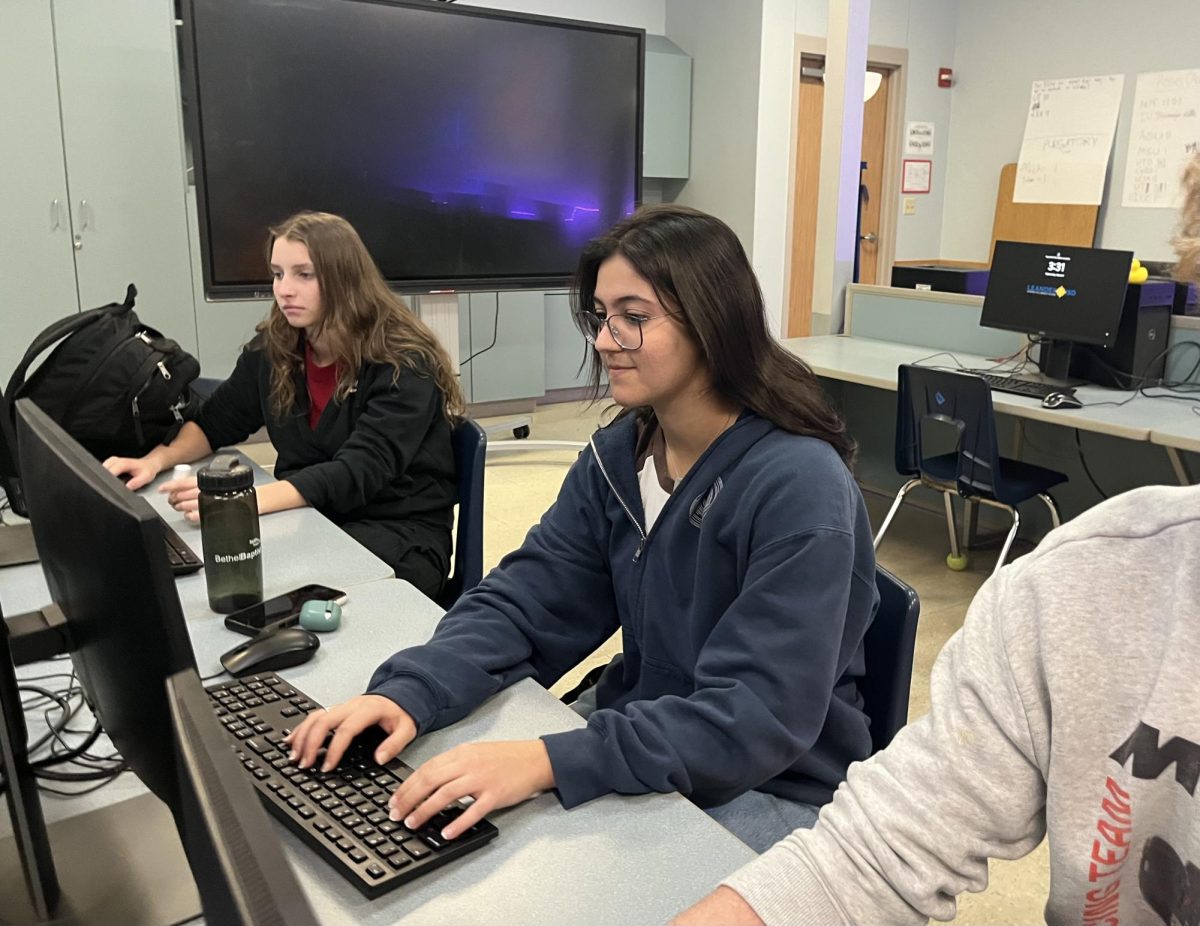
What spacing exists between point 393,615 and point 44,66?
3626mm

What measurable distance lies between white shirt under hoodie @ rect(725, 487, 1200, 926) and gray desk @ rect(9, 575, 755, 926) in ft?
0.36

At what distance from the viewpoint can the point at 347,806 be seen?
95 centimetres

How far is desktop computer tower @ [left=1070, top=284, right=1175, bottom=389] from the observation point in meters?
3.17

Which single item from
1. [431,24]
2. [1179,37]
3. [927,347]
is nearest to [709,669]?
[927,347]

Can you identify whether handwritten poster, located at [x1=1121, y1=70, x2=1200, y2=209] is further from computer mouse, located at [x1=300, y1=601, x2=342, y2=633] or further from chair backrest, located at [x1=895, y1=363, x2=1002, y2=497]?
computer mouse, located at [x1=300, y1=601, x2=342, y2=633]

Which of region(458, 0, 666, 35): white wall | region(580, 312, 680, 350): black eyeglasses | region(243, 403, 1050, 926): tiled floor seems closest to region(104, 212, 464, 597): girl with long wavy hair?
region(243, 403, 1050, 926): tiled floor

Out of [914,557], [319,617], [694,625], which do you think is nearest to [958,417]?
[914,557]

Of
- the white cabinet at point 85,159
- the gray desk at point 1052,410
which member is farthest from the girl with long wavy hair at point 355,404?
the white cabinet at point 85,159

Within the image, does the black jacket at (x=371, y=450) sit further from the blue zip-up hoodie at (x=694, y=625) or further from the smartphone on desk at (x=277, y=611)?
the blue zip-up hoodie at (x=694, y=625)

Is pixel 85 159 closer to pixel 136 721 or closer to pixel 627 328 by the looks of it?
pixel 627 328

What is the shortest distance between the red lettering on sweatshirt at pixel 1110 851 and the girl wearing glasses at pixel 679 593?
1.15 ft

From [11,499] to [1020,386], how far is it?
2.75 m

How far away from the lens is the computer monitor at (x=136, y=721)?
0.42 meters

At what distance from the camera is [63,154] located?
163 inches
